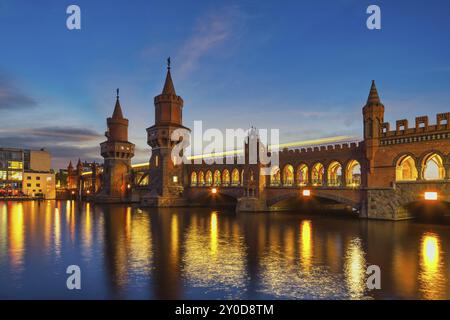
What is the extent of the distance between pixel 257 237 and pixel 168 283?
40.8ft

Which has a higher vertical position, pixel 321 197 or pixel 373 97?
pixel 373 97

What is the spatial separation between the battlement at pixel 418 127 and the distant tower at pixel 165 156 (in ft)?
119

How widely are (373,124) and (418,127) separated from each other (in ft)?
14.9

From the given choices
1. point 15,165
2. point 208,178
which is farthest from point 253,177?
point 15,165

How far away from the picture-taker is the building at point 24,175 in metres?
92.4

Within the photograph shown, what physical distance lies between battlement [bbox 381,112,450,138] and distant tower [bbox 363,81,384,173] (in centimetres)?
70

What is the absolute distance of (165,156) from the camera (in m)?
58.9

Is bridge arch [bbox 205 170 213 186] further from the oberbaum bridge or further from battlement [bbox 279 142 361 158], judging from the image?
battlement [bbox 279 142 361 158]

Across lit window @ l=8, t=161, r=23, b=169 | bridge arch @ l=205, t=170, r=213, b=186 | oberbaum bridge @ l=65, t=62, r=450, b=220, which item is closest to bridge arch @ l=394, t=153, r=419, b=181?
oberbaum bridge @ l=65, t=62, r=450, b=220

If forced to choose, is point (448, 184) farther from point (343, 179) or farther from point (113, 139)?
point (113, 139)

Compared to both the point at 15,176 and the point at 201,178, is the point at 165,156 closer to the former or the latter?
the point at 201,178

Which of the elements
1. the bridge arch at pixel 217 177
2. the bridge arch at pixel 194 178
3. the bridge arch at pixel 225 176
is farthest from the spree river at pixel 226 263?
the bridge arch at pixel 194 178

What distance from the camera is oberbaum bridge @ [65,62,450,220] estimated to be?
103 feet

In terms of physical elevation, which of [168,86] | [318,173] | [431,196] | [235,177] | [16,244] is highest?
[168,86]
